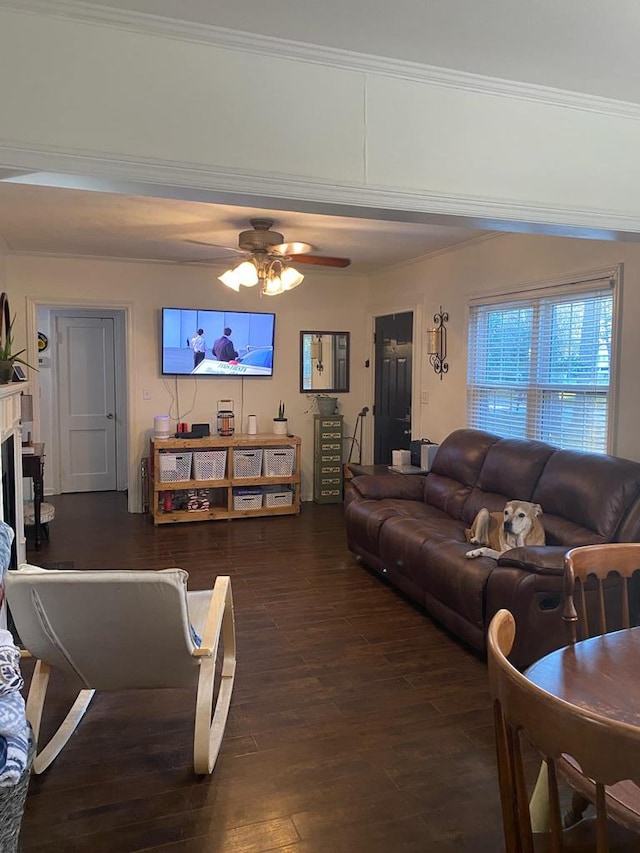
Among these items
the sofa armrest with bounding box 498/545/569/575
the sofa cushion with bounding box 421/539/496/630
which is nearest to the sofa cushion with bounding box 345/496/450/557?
the sofa cushion with bounding box 421/539/496/630

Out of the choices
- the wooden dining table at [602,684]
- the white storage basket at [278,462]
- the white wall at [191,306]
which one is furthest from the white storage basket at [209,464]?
the wooden dining table at [602,684]

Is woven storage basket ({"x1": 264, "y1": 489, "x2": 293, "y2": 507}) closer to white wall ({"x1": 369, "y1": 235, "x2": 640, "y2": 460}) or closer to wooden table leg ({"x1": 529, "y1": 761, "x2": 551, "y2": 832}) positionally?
white wall ({"x1": 369, "y1": 235, "x2": 640, "y2": 460})

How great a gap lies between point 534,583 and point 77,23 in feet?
9.52

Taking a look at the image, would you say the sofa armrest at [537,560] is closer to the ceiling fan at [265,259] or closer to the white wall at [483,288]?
the white wall at [483,288]

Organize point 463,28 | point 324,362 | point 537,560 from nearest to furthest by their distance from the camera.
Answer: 1. point 463,28
2. point 537,560
3. point 324,362

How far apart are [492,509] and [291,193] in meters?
2.79

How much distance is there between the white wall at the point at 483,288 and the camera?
3816 mm

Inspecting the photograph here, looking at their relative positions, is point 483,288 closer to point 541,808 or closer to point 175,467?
point 175,467

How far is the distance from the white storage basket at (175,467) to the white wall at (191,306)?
57 cm

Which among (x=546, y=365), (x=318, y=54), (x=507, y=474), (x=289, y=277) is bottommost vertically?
(x=507, y=474)

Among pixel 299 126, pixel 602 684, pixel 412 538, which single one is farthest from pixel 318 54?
pixel 412 538

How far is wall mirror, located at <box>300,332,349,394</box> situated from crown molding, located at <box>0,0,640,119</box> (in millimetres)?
4794

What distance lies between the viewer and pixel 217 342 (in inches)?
261

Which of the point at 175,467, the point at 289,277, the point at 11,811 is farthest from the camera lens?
the point at 175,467
